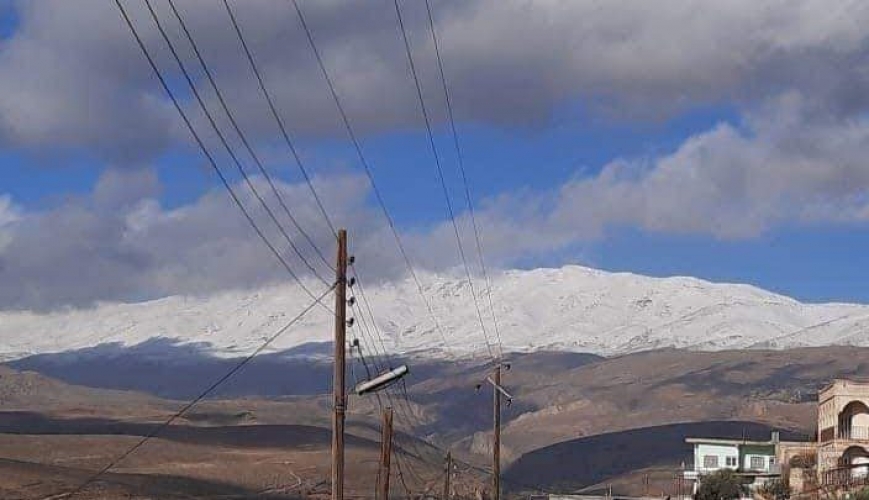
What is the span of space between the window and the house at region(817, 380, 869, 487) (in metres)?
7.07

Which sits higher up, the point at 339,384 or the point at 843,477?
the point at 339,384

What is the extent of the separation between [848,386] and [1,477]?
74.6 meters

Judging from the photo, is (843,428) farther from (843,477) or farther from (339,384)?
(339,384)

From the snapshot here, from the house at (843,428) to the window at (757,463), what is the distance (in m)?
7.07

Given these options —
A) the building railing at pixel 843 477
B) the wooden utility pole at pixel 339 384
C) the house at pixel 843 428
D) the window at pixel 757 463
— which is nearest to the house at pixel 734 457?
the window at pixel 757 463

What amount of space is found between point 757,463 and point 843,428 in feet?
54.5

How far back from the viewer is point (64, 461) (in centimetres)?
16488

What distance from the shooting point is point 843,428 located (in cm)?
9425

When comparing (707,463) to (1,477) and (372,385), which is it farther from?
(372,385)

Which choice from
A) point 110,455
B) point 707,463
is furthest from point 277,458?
point 707,463

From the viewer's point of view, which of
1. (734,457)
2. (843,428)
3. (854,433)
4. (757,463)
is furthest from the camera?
(734,457)

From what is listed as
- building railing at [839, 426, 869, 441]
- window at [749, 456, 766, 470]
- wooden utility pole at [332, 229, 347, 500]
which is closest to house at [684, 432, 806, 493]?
window at [749, 456, 766, 470]

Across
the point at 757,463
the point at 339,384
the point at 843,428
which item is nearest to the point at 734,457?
the point at 757,463

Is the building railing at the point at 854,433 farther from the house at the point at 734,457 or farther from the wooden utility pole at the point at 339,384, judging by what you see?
the wooden utility pole at the point at 339,384
